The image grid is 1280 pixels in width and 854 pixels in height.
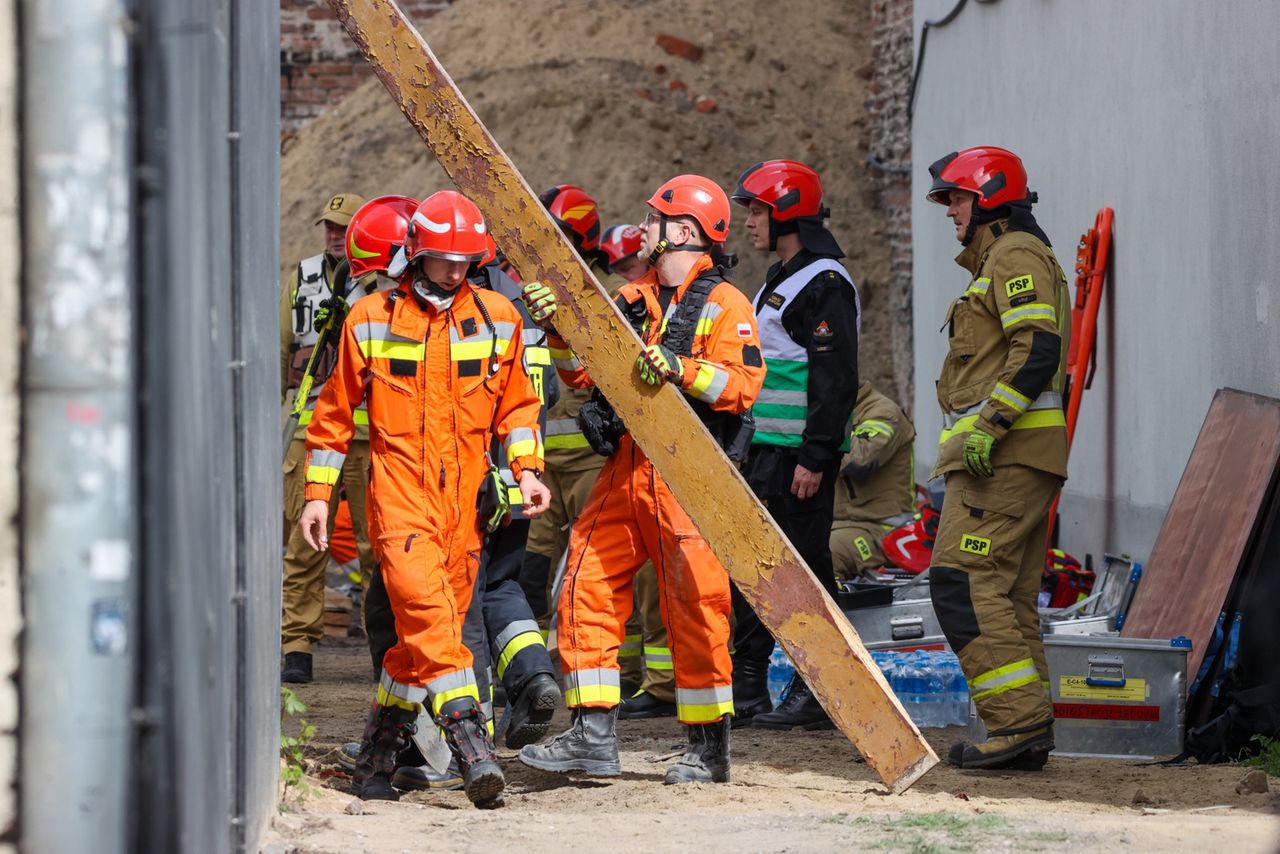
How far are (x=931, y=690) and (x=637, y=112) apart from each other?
399 inches

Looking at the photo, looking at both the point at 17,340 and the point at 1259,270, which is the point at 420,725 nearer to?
the point at 17,340

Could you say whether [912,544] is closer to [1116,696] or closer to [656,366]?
[1116,696]

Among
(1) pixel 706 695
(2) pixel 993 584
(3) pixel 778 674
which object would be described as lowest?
(3) pixel 778 674

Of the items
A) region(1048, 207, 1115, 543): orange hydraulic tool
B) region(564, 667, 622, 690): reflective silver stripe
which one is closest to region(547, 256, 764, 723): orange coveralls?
region(564, 667, 622, 690): reflective silver stripe

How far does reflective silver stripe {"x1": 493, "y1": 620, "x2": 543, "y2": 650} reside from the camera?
21.4 feet

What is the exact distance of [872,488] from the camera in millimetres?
9680

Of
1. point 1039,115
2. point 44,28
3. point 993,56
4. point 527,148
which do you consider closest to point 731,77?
point 527,148

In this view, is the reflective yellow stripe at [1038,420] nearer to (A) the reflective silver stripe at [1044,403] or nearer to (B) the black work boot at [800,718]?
(A) the reflective silver stripe at [1044,403]

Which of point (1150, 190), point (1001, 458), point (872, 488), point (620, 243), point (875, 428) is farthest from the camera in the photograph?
point (872, 488)

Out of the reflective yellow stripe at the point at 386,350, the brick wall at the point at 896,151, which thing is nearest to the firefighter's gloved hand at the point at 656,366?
the reflective yellow stripe at the point at 386,350

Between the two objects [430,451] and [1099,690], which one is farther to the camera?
[1099,690]

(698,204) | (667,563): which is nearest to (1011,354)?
(698,204)

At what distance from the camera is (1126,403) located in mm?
9633

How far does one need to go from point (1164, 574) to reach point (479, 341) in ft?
11.2
